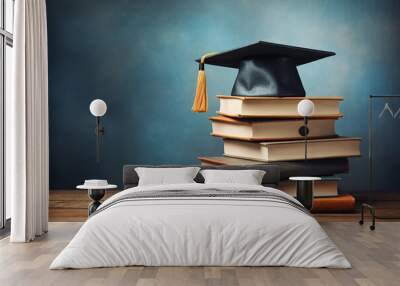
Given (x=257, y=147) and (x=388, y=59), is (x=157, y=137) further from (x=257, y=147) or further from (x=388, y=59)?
(x=388, y=59)

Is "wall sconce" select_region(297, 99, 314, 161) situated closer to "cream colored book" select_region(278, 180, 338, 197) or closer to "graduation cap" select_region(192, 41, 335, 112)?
"graduation cap" select_region(192, 41, 335, 112)

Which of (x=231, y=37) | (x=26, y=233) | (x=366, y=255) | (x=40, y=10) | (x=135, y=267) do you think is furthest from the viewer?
(x=231, y=37)

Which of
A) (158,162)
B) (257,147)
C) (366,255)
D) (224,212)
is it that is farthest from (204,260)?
(158,162)

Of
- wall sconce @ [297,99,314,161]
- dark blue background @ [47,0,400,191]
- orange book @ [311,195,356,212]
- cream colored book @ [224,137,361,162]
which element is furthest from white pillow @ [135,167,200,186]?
dark blue background @ [47,0,400,191]

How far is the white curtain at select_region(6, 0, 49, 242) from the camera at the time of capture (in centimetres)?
582

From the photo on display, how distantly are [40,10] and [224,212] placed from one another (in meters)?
2.71

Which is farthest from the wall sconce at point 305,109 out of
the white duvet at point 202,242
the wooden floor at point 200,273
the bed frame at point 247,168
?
the white duvet at point 202,242

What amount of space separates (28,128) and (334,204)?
329 cm

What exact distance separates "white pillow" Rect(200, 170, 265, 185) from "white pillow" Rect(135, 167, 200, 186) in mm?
160

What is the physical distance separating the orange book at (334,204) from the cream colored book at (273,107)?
88 centimetres

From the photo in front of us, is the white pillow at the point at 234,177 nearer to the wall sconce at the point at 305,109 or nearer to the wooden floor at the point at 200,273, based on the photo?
the wall sconce at the point at 305,109

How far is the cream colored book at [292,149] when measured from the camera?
23.7ft

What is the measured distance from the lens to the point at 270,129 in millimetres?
7297

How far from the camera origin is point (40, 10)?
6.29 m
